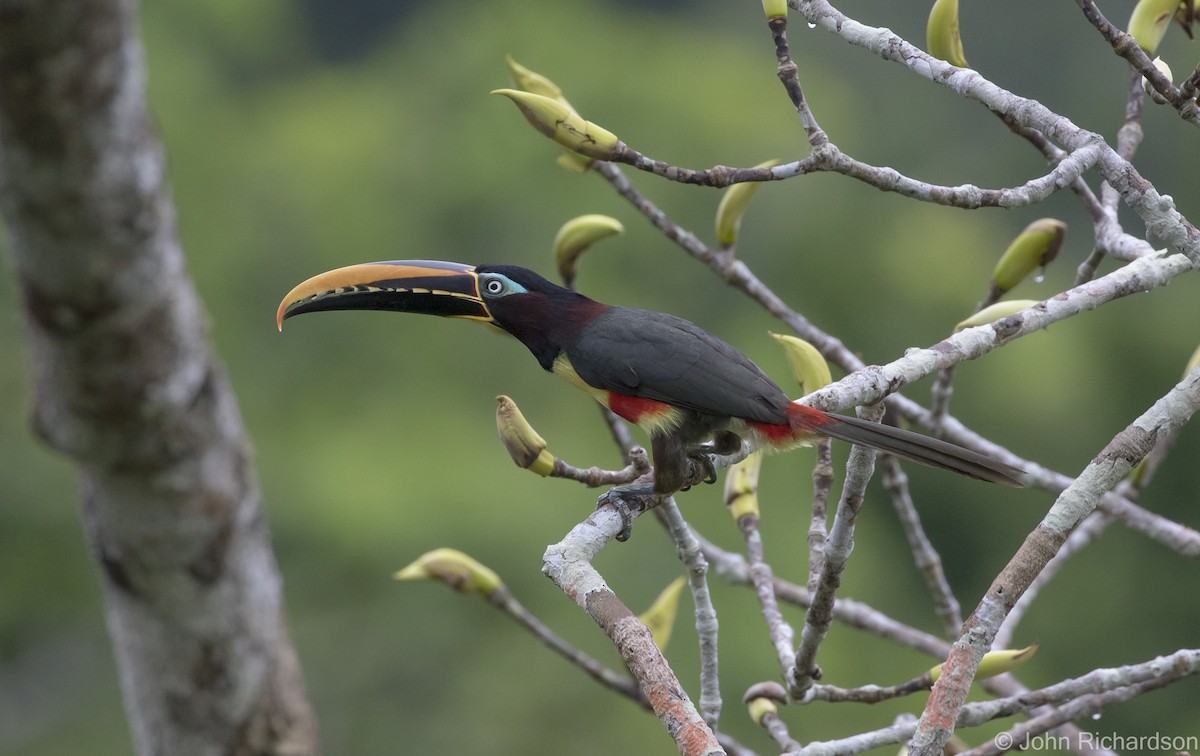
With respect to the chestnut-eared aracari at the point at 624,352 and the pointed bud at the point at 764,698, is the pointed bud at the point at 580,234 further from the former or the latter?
the pointed bud at the point at 764,698

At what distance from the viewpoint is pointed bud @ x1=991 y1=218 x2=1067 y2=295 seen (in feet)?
9.34

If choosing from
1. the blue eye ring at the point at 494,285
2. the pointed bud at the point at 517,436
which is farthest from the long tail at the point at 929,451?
the blue eye ring at the point at 494,285

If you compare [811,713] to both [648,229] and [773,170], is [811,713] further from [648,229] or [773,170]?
[773,170]

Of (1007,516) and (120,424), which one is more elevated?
(1007,516)

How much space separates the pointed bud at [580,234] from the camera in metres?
2.91

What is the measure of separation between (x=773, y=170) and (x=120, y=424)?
3.92 ft

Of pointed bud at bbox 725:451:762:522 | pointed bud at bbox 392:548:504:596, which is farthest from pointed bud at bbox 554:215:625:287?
pointed bud at bbox 392:548:504:596

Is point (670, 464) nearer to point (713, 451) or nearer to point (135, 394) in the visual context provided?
point (713, 451)

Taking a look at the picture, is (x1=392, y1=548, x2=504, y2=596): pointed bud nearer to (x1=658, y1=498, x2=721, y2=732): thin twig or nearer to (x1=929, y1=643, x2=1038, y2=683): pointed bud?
(x1=658, y1=498, x2=721, y2=732): thin twig

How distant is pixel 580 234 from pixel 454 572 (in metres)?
0.76

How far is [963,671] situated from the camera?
1748mm

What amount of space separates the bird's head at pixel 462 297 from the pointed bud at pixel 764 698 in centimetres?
96

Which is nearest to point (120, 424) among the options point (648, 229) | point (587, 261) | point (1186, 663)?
point (1186, 663)

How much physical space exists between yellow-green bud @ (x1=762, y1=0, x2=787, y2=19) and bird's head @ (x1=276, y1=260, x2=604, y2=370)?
3.05 feet
